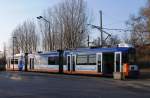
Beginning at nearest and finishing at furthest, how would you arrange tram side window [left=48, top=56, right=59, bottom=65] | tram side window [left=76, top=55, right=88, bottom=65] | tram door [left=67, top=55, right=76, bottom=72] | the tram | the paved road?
the paved road
the tram
tram side window [left=76, top=55, right=88, bottom=65]
tram door [left=67, top=55, right=76, bottom=72]
tram side window [left=48, top=56, right=59, bottom=65]

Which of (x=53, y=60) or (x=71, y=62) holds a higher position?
(x=53, y=60)

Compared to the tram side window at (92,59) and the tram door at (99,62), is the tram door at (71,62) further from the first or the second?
the tram door at (99,62)

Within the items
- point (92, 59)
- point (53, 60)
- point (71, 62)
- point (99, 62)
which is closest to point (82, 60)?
point (92, 59)

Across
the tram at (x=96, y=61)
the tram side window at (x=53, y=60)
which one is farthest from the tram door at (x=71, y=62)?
the tram side window at (x=53, y=60)

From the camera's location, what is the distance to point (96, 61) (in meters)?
39.3

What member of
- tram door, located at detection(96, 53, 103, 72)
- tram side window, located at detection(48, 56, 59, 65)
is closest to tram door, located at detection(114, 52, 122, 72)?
tram door, located at detection(96, 53, 103, 72)

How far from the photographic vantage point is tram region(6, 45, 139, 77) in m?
36.2

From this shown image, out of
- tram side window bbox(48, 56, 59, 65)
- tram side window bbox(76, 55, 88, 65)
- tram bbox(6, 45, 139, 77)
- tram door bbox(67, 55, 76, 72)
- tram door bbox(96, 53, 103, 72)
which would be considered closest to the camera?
tram bbox(6, 45, 139, 77)

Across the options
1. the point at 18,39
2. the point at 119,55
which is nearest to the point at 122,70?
the point at 119,55

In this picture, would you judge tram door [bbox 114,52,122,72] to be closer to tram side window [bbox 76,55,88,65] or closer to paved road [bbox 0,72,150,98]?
tram side window [bbox 76,55,88,65]

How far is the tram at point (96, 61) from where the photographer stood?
36156 millimetres

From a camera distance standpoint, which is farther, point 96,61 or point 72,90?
point 96,61

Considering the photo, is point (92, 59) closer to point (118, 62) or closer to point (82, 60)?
point (82, 60)

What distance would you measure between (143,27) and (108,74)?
70.8ft
